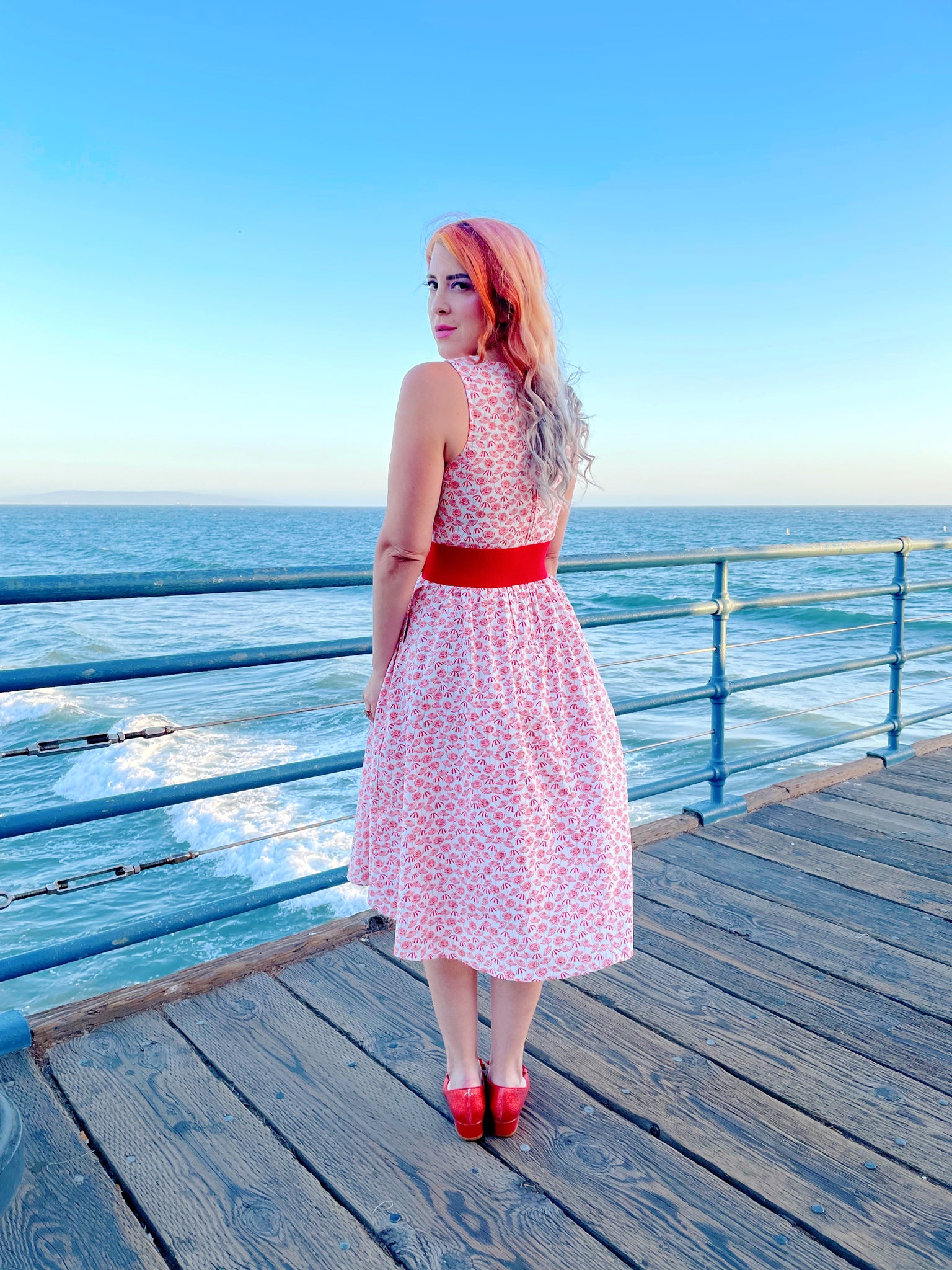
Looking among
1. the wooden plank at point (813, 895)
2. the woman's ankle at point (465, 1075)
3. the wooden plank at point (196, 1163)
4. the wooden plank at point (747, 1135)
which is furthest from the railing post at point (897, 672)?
the wooden plank at point (196, 1163)

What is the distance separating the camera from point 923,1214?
1.14 m

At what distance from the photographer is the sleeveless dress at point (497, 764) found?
1209 mm

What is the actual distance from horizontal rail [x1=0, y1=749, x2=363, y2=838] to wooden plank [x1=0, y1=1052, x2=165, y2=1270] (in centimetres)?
47

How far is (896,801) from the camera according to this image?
114 inches

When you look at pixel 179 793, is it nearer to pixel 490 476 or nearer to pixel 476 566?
pixel 476 566

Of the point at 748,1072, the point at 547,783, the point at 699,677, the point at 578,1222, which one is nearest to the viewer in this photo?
the point at 578,1222

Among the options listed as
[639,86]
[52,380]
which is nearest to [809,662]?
[639,86]

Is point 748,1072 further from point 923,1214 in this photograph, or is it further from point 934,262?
point 934,262

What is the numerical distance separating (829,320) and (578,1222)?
29828 mm

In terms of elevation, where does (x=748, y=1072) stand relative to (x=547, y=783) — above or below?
below

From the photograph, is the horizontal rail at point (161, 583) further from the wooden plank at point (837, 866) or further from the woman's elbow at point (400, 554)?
the wooden plank at point (837, 866)

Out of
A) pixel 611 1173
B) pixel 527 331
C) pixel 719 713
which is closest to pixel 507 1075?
pixel 611 1173

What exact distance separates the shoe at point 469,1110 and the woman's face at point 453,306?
115cm

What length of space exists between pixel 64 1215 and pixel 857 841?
2.25 meters
